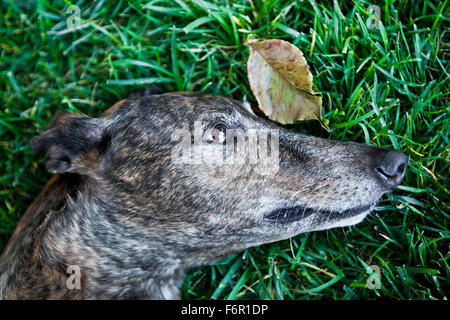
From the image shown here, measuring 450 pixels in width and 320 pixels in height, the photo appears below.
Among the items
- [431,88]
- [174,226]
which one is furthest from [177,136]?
[431,88]

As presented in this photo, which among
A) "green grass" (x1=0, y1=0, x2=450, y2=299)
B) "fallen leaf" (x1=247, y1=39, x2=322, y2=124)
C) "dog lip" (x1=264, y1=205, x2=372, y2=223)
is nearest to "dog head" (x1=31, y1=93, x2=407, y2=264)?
"dog lip" (x1=264, y1=205, x2=372, y2=223)

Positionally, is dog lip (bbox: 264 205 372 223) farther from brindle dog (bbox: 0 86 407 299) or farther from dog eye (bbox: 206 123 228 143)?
dog eye (bbox: 206 123 228 143)

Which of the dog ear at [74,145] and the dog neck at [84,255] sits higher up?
the dog ear at [74,145]

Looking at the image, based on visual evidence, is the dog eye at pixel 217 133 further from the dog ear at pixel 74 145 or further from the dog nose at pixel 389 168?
the dog nose at pixel 389 168

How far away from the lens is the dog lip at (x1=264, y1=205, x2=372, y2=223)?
298cm

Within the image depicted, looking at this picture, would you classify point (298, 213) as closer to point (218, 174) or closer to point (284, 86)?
point (218, 174)

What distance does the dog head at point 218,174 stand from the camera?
9.50 ft

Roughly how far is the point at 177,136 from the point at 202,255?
0.86 meters

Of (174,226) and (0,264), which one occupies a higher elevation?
(174,226)

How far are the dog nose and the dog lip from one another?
0.20m

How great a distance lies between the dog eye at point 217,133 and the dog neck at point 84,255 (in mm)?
740

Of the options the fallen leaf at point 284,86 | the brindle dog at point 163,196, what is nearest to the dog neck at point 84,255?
the brindle dog at point 163,196

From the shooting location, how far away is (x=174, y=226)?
2996 mm
